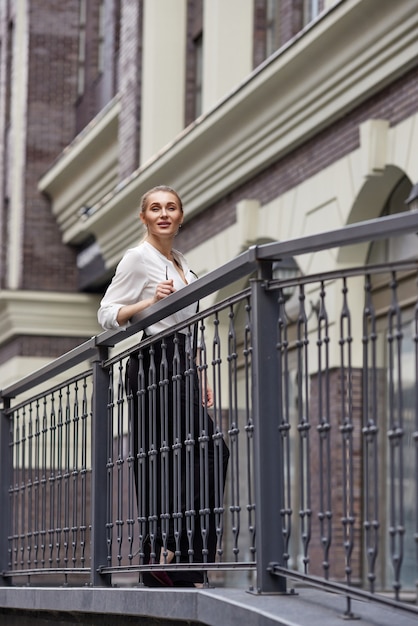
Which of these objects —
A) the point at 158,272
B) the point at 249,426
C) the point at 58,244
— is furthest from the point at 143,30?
the point at 249,426

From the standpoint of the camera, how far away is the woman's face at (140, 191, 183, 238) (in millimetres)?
6973

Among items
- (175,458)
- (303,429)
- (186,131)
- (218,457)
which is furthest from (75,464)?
(186,131)

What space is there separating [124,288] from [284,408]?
1.73 metres

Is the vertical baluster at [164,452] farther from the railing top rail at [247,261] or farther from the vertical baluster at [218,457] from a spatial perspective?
the vertical baluster at [218,457]

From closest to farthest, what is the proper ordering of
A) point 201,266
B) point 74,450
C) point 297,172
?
point 74,450
point 297,172
point 201,266

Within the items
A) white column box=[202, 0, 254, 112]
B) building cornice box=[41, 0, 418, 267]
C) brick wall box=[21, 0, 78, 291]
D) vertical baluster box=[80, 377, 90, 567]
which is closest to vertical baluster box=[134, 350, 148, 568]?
vertical baluster box=[80, 377, 90, 567]

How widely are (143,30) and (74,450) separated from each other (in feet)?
51.2

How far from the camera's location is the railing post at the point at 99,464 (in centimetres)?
747

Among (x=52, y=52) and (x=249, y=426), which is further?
(x=52, y=52)

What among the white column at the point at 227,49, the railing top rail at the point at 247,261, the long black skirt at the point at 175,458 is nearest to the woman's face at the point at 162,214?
the railing top rail at the point at 247,261

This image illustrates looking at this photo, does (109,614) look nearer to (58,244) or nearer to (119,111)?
(119,111)

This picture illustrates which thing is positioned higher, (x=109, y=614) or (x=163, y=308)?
(x=163, y=308)

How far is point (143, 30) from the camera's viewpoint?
23078 mm

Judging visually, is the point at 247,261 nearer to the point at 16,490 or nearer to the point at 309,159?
the point at 16,490
